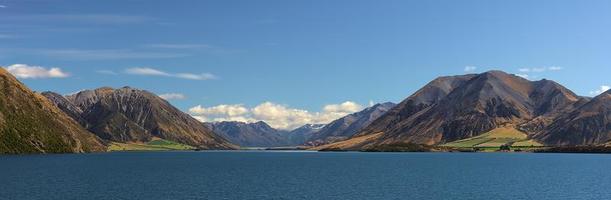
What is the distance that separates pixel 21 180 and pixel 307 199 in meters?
71.6

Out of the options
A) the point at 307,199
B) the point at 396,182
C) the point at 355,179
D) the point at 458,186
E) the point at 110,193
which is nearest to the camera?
the point at 307,199

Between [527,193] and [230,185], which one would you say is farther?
[230,185]

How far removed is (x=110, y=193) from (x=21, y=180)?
37532 mm

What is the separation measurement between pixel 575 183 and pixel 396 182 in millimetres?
39483

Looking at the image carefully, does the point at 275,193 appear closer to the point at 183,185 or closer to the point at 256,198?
the point at 256,198

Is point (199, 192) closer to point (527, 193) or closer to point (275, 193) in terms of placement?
point (275, 193)

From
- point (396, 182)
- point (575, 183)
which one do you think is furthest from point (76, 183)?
point (575, 183)

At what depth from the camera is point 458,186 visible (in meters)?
135

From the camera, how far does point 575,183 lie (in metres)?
142

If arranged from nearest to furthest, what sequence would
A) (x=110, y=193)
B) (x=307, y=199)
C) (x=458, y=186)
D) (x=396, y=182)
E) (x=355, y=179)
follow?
(x=307, y=199), (x=110, y=193), (x=458, y=186), (x=396, y=182), (x=355, y=179)

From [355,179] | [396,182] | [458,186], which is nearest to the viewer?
[458,186]

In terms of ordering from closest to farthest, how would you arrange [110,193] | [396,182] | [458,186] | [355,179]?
[110,193], [458,186], [396,182], [355,179]

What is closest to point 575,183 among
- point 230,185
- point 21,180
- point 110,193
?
point 230,185

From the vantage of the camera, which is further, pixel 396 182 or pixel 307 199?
pixel 396 182
